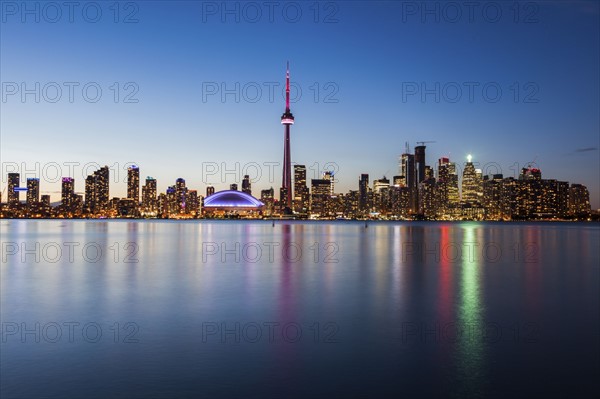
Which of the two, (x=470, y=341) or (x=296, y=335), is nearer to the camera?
(x=470, y=341)

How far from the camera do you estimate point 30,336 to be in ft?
46.7

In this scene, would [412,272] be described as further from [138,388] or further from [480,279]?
[138,388]

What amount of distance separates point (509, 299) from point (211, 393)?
16040 mm

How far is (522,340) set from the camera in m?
14.0

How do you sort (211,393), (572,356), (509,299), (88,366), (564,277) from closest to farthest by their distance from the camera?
(211,393)
(88,366)
(572,356)
(509,299)
(564,277)

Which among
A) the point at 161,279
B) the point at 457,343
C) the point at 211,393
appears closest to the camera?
the point at 211,393

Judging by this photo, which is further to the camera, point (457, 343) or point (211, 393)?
point (457, 343)

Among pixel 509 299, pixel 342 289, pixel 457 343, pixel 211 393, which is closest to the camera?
pixel 211 393

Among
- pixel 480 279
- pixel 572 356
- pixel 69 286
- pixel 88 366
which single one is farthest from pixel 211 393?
pixel 480 279

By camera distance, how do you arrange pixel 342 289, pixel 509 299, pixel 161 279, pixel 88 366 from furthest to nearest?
pixel 161 279
pixel 342 289
pixel 509 299
pixel 88 366

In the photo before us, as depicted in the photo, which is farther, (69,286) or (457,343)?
(69,286)

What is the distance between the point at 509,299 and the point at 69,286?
69.8 ft

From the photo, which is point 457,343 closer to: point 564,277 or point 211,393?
point 211,393

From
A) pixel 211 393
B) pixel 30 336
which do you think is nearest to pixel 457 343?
pixel 211 393
